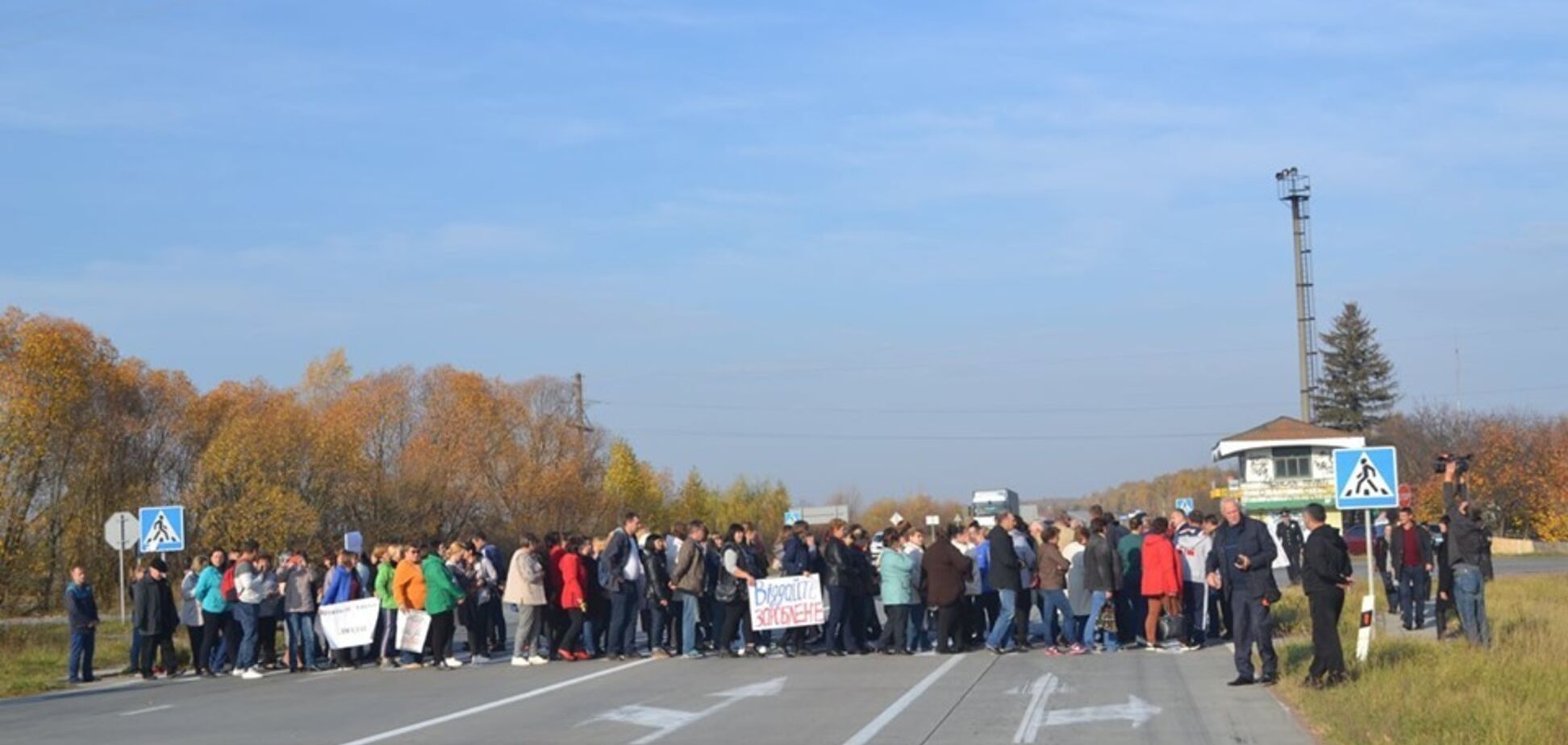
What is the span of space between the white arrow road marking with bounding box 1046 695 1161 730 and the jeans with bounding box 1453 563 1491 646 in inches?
→ 245

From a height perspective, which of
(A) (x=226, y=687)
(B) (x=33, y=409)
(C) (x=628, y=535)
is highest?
(B) (x=33, y=409)

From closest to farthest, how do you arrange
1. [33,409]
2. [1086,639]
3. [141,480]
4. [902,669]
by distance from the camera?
[902,669] → [1086,639] → [33,409] → [141,480]

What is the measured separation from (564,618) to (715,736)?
1064cm

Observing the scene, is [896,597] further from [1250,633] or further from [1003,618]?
[1250,633]

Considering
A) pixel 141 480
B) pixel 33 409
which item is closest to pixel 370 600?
pixel 33 409

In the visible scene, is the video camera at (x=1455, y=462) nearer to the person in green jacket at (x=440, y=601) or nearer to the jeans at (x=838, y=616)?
the jeans at (x=838, y=616)

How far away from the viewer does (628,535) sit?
2469cm

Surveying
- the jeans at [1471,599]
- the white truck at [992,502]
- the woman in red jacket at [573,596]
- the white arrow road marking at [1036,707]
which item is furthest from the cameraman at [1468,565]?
the white truck at [992,502]

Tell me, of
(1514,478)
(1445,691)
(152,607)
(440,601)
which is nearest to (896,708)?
(1445,691)

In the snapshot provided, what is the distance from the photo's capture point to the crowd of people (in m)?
23.3

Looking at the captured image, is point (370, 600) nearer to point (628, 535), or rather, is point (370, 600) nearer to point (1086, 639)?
point (628, 535)

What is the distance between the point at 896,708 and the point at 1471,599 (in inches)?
329

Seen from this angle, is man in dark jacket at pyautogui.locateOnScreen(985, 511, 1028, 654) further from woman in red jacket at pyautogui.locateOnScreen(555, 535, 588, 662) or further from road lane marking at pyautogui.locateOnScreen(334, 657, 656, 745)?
woman in red jacket at pyautogui.locateOnScreen(555, 535, 588, 662)

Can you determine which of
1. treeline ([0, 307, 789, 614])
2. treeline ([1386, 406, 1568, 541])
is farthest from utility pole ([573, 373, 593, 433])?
treeline ([1386, 406, 1568, 541])
